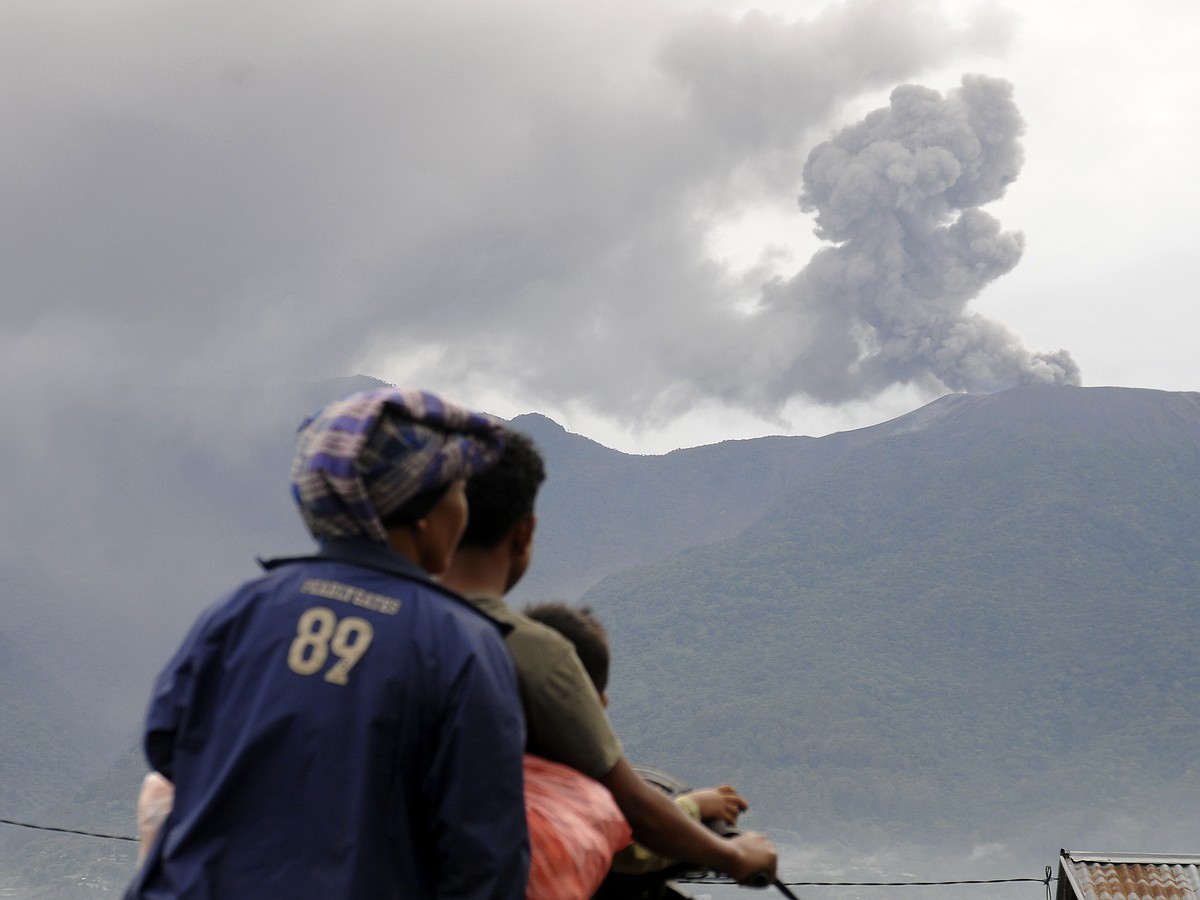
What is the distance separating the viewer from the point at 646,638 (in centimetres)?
17238

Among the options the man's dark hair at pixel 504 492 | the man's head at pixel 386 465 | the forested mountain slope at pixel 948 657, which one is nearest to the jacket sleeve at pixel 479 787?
the man's head at pixel 386 465

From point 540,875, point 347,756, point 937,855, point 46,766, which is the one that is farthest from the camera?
point 46,766

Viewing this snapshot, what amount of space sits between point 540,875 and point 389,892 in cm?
32

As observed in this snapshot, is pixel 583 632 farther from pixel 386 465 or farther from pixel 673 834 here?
pixel 386 465

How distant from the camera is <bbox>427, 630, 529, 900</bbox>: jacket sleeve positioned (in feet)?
5.81

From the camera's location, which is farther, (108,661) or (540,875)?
(108,661)

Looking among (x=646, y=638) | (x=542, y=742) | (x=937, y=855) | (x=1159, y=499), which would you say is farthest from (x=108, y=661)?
(x=542, y=742)

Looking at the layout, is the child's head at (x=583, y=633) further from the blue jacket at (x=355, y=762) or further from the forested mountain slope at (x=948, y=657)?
the forested mountain slope at (x=948, y=657)

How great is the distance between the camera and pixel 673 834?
231 cm

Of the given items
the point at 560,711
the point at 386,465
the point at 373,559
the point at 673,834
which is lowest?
the point at 673,834

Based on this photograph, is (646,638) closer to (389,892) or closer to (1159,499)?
(1159,499)

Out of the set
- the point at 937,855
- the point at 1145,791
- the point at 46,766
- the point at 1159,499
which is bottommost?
the point at 46,766

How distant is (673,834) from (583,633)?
19.2 inches

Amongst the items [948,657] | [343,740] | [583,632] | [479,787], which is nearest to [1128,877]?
[583,632]
